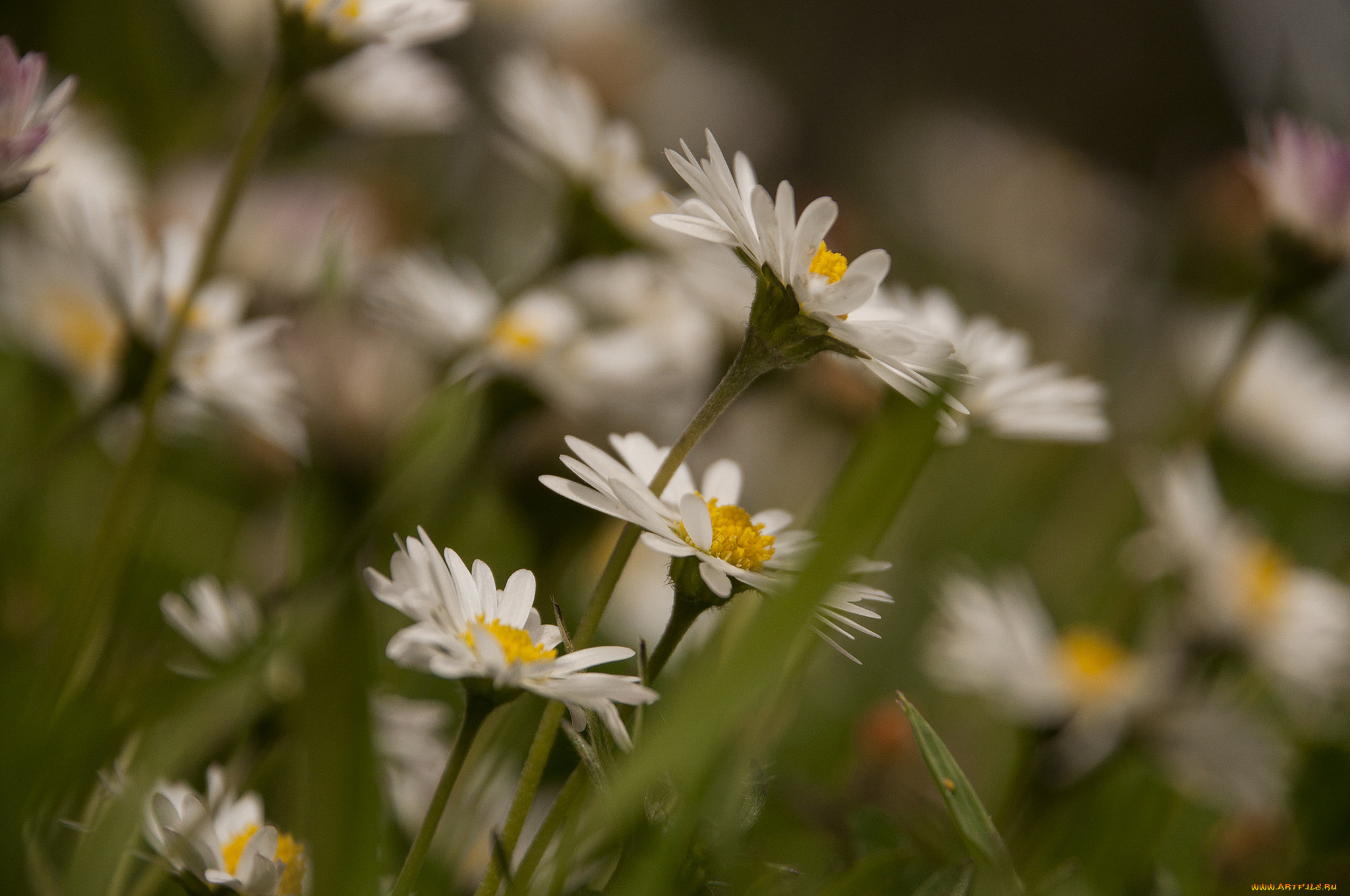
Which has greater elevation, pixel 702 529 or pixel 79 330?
pixel 702 529

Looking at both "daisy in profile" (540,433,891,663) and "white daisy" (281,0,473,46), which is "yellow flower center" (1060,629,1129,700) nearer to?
"daisy in profile" (540,433,891,663)

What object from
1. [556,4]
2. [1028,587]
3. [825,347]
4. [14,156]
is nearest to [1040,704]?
[1028,587]

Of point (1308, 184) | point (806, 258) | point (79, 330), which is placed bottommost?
point (79, 330)

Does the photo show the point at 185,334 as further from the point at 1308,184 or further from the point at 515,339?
the point at 1308,184

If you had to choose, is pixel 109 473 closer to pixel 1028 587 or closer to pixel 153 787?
pixel 153 787

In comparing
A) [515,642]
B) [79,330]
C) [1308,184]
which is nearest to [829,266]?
[515,642]

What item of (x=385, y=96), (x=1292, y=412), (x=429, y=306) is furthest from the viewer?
(x=1292, y=412)

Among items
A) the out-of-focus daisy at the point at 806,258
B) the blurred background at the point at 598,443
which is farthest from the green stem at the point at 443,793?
the out-of-focus daisy at the point at 806,258

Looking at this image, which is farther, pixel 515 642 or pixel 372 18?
pixel 372 18
